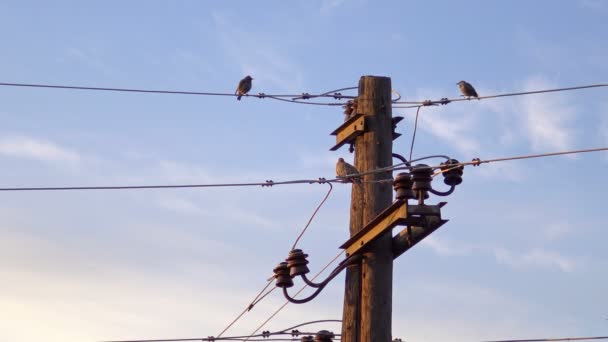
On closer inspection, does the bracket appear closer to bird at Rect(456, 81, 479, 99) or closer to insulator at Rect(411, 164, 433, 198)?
insulator at Rect(411, 164, 433, 198)

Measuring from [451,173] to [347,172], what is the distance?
4.03 ft

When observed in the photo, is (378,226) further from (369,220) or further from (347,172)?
(347,172)

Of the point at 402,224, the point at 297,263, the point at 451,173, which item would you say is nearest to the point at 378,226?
the point at 402,224

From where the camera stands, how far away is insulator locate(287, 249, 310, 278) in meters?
11.2

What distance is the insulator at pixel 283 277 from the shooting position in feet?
37.3

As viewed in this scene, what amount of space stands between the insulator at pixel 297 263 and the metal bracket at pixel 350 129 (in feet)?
4.23

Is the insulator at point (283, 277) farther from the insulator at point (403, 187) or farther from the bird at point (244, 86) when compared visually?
the bird at point (244, 86)

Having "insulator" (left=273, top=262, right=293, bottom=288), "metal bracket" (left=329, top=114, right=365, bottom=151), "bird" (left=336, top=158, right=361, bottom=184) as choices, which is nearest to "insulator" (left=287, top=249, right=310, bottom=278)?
"insulator" (left=273, top=262, right=293, bottom=288)

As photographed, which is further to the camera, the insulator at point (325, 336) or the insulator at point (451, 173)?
the insulator at point (325, 336)

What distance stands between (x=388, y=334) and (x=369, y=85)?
2.70 meters

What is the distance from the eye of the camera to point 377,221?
1049 centimetres

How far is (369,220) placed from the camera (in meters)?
10.9

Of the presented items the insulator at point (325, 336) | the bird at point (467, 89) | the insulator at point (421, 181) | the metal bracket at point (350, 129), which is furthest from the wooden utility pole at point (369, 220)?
the bird at point (467, 89)

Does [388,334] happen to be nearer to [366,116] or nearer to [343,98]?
[366,116]
